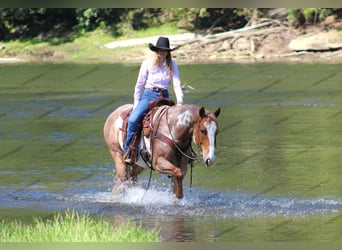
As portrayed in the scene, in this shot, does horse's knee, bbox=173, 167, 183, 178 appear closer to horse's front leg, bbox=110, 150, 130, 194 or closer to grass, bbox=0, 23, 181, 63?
horse's front leg, bbox=110, 150, 130, 194

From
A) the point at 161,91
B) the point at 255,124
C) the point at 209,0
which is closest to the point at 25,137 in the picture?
the point at 255,124

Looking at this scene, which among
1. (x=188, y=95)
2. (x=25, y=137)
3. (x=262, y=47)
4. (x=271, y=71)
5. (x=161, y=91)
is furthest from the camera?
(x=262, y=47)

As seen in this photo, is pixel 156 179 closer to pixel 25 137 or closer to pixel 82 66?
pixel 25 137

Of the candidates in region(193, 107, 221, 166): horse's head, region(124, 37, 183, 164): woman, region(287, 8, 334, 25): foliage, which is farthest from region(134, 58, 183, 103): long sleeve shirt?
region(287, 8, 334, 25): foliage

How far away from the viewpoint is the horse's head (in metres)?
11.6

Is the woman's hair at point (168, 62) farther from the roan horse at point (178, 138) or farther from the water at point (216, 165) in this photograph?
the water at point (216, 165)

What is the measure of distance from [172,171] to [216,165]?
4446mm

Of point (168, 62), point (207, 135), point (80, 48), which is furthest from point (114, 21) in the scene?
point (207, 135)

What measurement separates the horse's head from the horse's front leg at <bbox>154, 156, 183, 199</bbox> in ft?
2.05

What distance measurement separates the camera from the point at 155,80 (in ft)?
40.7

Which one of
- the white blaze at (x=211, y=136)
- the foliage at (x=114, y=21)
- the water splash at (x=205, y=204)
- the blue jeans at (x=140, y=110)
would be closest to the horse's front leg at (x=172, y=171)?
the water splash at (x=205, y=204)

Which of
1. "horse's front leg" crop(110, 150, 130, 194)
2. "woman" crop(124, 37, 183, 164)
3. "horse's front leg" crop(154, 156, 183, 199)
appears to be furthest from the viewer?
"horse's front leg" crop(110, 150, 130, 194)

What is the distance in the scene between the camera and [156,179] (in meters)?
15.6

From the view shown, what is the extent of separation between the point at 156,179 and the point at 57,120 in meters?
9.68
